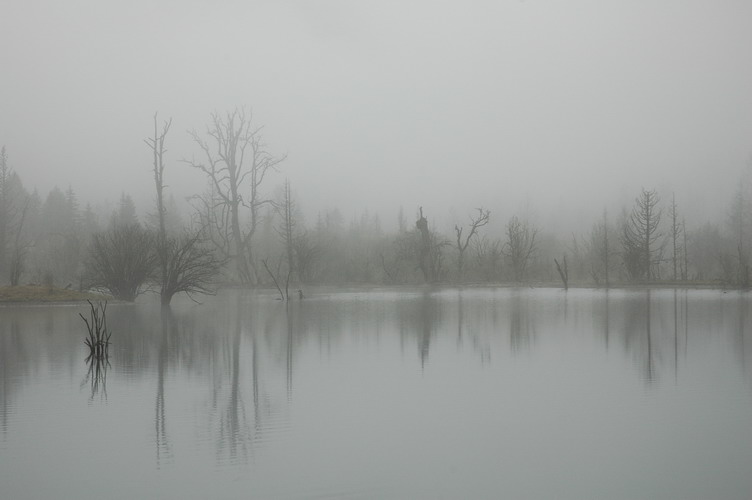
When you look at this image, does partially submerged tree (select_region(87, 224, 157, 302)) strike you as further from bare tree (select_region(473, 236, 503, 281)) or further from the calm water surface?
bare tree (select_region(473, 236, 503, 281))

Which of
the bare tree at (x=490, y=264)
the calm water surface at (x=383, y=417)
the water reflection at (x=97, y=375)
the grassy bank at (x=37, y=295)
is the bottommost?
the calm water surface at (x=383, y=417)

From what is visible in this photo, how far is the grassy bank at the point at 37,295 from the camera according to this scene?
971 inches

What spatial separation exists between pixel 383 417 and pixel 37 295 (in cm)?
2191

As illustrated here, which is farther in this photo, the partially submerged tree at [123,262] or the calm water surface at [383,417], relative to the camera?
the partially submerged tree at [123,262]

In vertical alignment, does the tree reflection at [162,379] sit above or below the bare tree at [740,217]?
below

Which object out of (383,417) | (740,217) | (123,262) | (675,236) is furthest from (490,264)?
(383,417)

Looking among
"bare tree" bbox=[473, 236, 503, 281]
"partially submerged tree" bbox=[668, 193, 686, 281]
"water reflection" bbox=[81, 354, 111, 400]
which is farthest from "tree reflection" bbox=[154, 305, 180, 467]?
"partially submerged tree" bbox=[668, 193, 686, 281]

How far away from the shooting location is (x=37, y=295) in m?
25.0

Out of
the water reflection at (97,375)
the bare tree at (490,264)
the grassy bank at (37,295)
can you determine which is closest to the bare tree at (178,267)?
the grassy bank at (37,295)

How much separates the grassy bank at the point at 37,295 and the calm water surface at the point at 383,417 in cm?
1236

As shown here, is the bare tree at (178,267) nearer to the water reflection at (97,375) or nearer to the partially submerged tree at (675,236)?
the water reflection at (97,375)

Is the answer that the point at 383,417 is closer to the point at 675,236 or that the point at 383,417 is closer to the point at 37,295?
the point at 37,295

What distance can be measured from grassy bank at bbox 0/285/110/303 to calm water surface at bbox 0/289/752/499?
40.6ft

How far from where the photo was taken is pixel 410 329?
1543 centimetres
